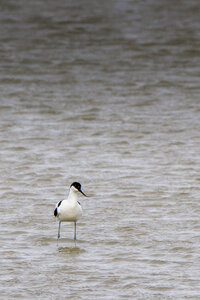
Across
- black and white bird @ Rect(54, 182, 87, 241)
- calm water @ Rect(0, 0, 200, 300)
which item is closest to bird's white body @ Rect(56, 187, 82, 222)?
black and white bird @ Rect(54, 182, 87, 241)

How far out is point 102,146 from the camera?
1512 centimetres

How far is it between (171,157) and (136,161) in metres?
0.68

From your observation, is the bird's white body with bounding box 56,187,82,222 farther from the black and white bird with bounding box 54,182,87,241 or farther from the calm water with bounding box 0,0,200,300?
the calm water with bounding box 0,0,200,300

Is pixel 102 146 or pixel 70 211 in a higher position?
pixel 70 211

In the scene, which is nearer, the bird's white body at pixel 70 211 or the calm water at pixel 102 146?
the calm water at pixel 102 146

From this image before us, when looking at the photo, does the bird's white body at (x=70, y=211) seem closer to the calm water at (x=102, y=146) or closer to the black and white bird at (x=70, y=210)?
the black and white bird at (x=70, y=210)

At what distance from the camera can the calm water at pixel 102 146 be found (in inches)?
352

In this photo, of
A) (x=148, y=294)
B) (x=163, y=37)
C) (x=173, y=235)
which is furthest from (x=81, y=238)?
(x=163, y=37)

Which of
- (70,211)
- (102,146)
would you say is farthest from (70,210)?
(102,146)

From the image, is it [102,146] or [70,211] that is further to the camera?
[102,146]

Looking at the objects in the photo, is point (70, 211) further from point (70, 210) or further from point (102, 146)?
point (102, 146)

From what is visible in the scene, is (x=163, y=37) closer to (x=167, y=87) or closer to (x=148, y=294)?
(x=167, y=87)

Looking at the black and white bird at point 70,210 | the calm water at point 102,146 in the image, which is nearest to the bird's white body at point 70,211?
the black and white bird at point 70,210

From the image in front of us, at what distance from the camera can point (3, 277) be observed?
8656mm
